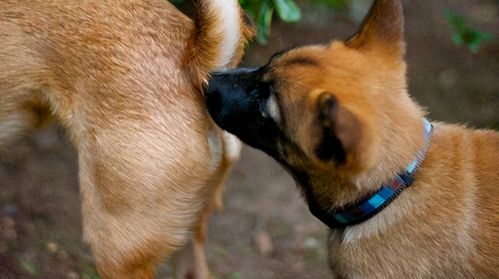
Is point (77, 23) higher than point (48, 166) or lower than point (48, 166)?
higher

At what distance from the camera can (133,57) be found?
2996 millimetres

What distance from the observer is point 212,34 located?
9.88 ft

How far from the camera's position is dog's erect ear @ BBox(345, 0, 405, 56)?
9.93 feet

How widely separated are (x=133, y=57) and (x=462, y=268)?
1.47 m

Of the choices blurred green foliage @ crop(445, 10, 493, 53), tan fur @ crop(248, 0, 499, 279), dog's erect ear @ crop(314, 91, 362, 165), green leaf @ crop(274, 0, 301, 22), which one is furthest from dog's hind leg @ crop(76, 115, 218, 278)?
blurred green foliage @ crop(445, 10, 493, 53)

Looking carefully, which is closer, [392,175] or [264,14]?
[392,175]

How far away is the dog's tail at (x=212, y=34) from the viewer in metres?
3.00

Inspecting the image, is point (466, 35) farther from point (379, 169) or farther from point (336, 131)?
point (336, 131)

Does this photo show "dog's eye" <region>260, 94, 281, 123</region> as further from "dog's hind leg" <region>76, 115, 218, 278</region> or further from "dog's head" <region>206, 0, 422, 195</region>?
"dog's hind leg" <region>76, 115, 218, 278</region>

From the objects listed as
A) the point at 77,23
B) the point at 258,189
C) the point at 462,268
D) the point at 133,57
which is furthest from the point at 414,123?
the point at 258,189

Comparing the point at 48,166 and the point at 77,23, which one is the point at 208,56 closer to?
the point at 77,23

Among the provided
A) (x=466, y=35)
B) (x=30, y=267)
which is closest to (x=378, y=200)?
(x=30, y=267)

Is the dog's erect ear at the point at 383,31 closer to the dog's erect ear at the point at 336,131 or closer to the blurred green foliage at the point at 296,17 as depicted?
the dog's erect ear at the point at 336,131

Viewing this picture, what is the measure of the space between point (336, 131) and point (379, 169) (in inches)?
15.0
